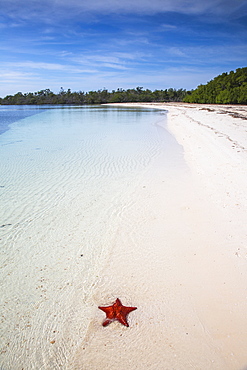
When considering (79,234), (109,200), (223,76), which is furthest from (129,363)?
(223,76)

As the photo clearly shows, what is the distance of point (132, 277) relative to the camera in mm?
3156

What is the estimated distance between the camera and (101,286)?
3.03 metres

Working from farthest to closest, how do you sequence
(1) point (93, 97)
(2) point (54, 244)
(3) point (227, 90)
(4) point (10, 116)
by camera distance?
(1) point (93, 97) → (3) point (227, 90) → (4) point (10, 116) → (2) point (54, 244)

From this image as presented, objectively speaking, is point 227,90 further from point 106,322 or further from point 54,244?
point 106,322

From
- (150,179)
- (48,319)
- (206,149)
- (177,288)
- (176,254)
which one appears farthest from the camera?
(206,149)

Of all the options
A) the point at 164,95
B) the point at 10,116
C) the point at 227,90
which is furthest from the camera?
the point at 164,95

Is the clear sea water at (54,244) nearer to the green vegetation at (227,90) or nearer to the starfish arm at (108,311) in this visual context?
the starfish arm at (108,311)

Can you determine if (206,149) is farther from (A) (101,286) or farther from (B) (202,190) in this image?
(A) (101,286)

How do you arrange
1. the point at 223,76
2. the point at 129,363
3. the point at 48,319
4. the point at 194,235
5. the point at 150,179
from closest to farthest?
1. the point at 129,363
2. the point at 48,319
3. the point at 194,235
4. the point at 150,179
5. the point at 223,76

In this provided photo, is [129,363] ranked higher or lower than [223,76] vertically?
lower

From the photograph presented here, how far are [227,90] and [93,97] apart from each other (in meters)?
71.2

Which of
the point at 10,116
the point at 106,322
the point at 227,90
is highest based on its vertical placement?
the point at 227,90

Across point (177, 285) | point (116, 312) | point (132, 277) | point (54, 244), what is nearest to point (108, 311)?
point (116, 312)

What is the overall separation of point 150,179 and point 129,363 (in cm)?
506
